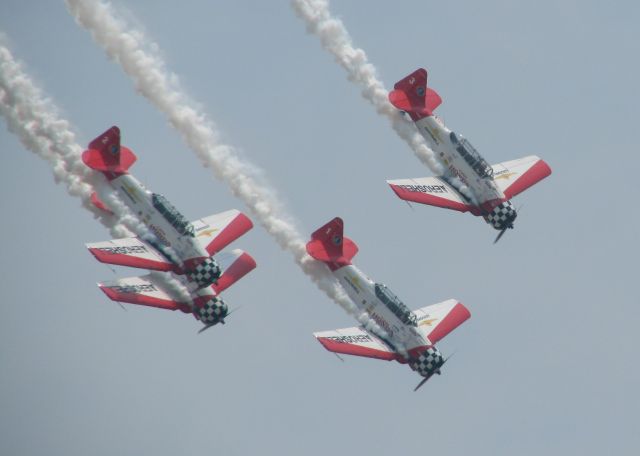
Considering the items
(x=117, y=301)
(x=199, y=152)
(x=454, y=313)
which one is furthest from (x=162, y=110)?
(x=454, y=313)

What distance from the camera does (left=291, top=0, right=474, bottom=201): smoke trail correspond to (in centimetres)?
10452

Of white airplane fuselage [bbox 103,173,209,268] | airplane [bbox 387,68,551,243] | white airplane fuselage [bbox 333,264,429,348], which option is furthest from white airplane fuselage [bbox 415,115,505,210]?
white airplane fuselage [bbox 103,173,209,268]

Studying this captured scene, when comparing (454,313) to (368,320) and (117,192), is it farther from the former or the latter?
(117,192)

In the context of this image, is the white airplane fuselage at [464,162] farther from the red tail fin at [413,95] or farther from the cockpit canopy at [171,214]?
the cockpit canopy at [171,214]

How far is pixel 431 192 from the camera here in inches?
4060

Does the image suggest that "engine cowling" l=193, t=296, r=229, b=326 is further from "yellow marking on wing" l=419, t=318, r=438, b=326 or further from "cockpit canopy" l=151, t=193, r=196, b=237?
"yellow marking on wing" l=419, t=318, r=438, b=326

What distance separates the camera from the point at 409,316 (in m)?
98.8

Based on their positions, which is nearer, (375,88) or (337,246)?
(337,246)

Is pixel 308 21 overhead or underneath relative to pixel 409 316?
overhead

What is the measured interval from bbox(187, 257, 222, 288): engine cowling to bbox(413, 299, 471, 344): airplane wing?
31.2 feet

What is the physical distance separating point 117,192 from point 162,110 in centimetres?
432

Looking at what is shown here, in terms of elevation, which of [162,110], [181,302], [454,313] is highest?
[162,110]

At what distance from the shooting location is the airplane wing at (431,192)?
336 feet

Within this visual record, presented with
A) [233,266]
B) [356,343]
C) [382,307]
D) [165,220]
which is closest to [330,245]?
[382,307]
